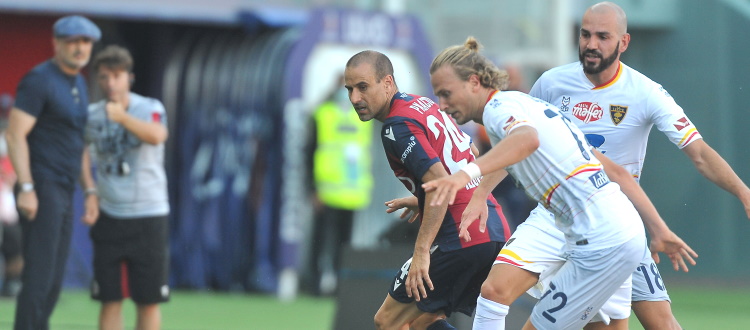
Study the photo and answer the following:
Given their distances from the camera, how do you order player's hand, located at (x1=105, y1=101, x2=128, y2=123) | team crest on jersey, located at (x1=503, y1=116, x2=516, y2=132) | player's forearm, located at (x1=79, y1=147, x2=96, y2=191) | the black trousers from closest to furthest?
1. team crest on jersey, located at (x1=503, y1=116, x2=516, y2=132)
2. the black trousers
3. player's hand, located at (x1=105, y1=101, x2=128, y2=123)
4. player's forearm, located at (x1=79, y1=147, x2=96, y2=191)

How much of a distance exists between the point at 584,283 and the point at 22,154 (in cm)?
393

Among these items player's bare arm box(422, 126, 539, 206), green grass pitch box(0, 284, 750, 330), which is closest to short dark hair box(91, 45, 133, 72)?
green grass pitch box(0, 284, 750, 330)

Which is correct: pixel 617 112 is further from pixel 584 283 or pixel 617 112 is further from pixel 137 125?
pixel 137 125

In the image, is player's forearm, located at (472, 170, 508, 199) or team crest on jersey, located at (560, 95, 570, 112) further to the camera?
team crest on jersey, located at (560, 95, 570, 112)

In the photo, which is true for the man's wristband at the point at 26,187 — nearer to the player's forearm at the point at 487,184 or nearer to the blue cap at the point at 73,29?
the blue cap at the point at 73,29

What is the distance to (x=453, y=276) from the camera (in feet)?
21.1

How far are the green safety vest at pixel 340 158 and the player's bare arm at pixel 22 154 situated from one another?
5477 mm

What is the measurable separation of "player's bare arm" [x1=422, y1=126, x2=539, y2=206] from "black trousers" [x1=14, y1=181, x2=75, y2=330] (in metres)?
3.44

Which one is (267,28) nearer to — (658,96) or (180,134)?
(180,134)

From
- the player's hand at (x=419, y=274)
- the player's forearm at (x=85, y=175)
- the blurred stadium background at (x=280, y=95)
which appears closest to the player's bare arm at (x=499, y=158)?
the player's hand at (x=419, y=274)

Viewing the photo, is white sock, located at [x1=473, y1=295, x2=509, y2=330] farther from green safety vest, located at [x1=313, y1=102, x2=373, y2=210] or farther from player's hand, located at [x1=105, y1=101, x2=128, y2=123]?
green safety vest, located at [x1=313, y1=102, x2=373, y2=210]

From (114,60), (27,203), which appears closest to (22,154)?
(27,203)

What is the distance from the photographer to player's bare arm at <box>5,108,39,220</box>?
25.8 feet

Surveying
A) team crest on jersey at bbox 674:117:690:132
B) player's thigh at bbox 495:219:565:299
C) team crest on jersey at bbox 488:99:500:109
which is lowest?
player's thigh at bbox 495:219:565:299
